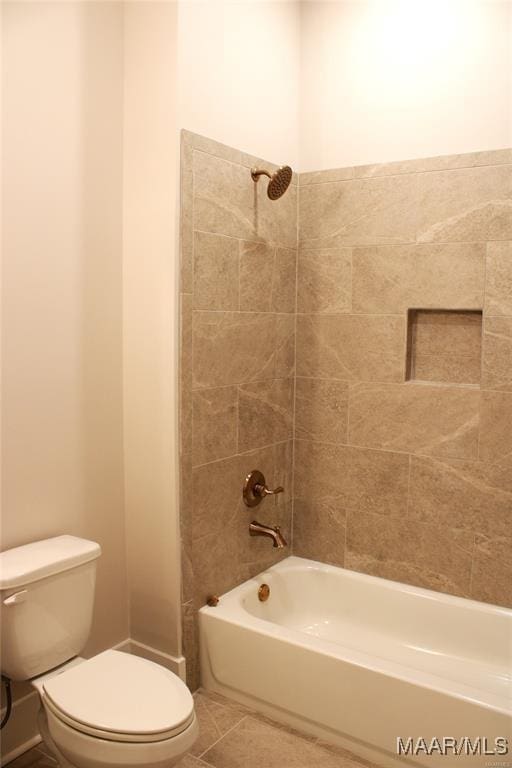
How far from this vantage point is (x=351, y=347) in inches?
A: 110

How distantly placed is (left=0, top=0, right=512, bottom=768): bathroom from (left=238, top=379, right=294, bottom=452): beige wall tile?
0.01m

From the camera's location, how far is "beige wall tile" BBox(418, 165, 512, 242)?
240 cm

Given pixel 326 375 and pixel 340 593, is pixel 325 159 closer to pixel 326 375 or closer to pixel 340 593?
pixel 326 375

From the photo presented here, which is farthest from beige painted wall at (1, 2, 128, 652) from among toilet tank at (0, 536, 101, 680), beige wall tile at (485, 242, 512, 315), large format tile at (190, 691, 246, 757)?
beige wall tile at (485, 242, 512, 315)

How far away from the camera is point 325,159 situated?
280 cm

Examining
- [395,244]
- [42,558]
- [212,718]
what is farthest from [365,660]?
[395,244]

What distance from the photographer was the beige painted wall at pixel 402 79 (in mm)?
2400

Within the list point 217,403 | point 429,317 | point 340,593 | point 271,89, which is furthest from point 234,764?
point 271,89

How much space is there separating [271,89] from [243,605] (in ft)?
6.98

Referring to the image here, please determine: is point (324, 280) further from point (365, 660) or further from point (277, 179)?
point (365, 660)

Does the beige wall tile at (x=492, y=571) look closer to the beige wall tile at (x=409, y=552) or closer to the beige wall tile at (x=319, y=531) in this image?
the beige wall tile at (x=409, y=552)

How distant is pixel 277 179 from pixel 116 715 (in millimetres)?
1860

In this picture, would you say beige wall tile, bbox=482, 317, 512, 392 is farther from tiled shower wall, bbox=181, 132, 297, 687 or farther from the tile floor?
the tile floor

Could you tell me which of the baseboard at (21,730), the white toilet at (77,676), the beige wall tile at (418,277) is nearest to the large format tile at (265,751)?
the white toilet at (77,676)
